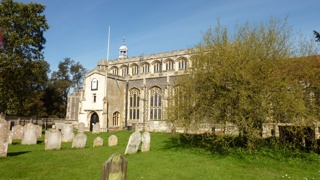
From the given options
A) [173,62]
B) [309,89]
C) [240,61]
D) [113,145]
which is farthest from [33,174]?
[173,62]

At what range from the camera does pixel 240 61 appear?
30.3 ft

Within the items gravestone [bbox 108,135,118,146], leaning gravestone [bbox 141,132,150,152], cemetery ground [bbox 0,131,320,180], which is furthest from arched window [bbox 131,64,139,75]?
cemetery ground [bbox 0,131,320,180]

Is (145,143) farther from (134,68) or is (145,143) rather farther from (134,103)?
(134,68)

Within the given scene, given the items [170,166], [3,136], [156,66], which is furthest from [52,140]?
[156,66]

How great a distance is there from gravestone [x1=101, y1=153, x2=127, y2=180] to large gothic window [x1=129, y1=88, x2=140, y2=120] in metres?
25.4

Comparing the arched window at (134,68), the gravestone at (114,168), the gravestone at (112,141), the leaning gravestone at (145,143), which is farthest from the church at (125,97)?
the gravestone at (114,168)

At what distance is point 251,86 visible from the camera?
8.66 meters

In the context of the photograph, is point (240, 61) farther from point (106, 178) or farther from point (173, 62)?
point (173, 62)

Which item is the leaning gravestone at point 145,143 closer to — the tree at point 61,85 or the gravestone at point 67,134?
the gravestone at point 67,134

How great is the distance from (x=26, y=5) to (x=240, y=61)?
16.0m

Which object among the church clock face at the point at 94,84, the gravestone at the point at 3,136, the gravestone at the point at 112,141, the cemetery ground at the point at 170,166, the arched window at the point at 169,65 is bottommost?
the cemetery ground at the point at 170,166

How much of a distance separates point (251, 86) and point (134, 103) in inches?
843

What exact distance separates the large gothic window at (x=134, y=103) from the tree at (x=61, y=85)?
16.9m

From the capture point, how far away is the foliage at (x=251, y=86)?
868 cm
